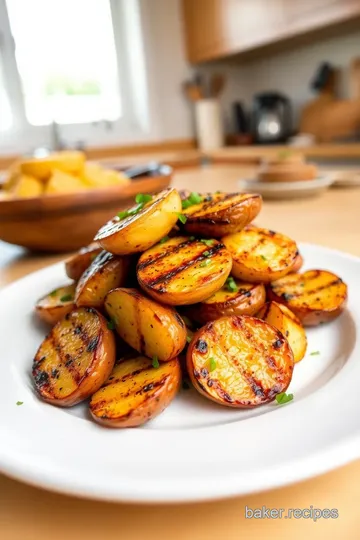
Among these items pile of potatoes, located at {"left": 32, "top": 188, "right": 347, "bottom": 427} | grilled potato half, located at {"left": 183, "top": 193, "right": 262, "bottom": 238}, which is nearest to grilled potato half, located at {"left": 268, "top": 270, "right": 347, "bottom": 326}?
pile of potatoes, located at {"left": 32, "top": 188, "right": 347, "bottom": 427}

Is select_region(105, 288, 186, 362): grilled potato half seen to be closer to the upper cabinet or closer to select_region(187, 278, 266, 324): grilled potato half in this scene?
select_region(187, 278, 266, 324): grilled potato half

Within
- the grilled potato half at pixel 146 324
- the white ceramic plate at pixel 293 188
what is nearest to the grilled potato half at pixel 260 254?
the grilled potato half at pixel 146 324

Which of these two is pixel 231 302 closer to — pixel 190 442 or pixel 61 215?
pixel 190 442

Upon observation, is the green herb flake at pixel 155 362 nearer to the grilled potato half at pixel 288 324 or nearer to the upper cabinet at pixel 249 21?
the grilled potato half at pixel 288 324

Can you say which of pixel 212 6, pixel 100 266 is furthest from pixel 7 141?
pixel 100 266

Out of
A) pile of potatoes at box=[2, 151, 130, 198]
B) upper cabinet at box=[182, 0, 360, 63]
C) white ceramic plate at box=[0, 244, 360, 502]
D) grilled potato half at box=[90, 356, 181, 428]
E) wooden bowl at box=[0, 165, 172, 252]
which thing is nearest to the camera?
white ceramic plate at box=[0, 244, 360, 502]

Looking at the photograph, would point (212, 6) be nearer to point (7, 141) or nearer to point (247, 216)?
point (7, 141)
